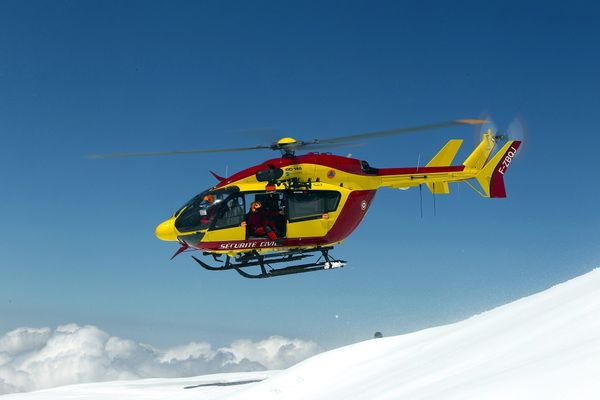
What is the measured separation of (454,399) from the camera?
8.10 m

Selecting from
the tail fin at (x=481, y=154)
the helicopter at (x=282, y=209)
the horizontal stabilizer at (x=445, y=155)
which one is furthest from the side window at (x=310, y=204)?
the tail fin at (x=481, y=154)

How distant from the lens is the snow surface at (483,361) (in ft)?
25.3

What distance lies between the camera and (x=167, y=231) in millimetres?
24391

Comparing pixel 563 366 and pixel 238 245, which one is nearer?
pixel 563 366

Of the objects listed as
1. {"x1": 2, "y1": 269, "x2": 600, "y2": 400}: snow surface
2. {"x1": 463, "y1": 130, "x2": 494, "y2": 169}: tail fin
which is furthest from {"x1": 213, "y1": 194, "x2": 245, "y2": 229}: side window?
{"x1": 463, "y1": 130, "x2": 494, "y2": 169}: tail fin

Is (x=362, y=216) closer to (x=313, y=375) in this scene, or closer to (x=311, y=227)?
(x=311, y=227)

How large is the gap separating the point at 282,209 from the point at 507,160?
40.1 ft

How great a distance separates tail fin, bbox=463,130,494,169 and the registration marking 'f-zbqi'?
→ 92 cm

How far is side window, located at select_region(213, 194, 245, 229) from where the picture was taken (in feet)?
77.8

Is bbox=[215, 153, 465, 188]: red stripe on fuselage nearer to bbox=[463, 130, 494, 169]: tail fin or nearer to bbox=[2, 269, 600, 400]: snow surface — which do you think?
bbox=[463, 130, 494, 169]: tail fin

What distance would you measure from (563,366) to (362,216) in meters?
18.1

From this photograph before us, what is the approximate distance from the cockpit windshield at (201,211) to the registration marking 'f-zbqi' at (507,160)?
1333 centimetres

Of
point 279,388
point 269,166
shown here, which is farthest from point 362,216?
point 279,388

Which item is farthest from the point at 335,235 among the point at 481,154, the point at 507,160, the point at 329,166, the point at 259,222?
the point at 507,160
